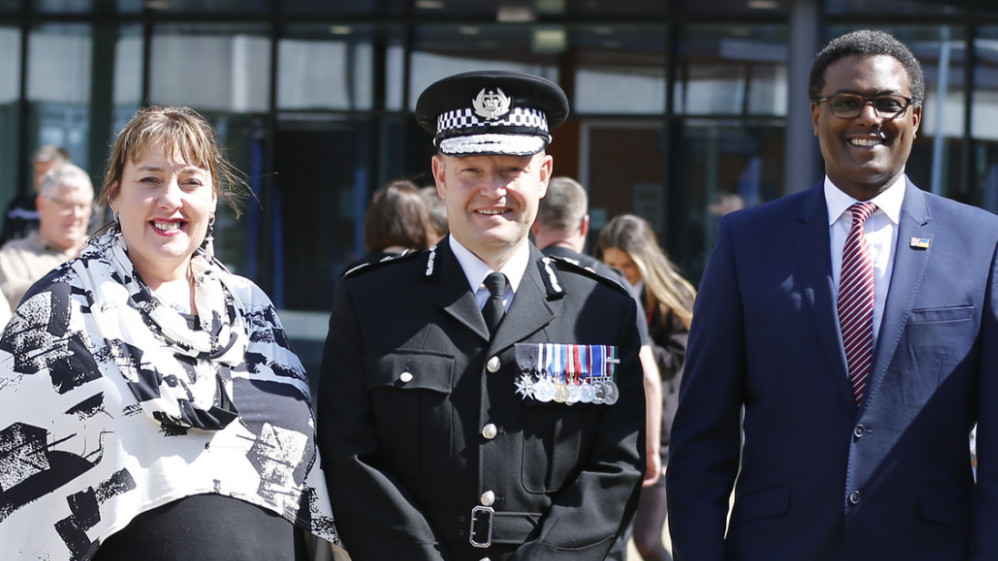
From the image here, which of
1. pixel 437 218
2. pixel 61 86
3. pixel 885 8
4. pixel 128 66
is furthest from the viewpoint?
pixel 61 86

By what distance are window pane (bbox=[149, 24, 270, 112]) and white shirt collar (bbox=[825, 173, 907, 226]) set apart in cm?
825

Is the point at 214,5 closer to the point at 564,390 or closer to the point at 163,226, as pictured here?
the point at 163,226

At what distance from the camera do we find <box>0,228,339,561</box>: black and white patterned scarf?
278 centimetres

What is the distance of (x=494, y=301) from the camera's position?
3.04 m

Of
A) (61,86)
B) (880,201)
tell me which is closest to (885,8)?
(61,86)

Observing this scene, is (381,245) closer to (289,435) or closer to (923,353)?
(289,435)

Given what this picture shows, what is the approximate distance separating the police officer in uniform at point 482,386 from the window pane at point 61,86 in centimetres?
854

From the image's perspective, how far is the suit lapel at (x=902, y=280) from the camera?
107 inches

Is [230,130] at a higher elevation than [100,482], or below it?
higher

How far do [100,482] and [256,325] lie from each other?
1.82ft

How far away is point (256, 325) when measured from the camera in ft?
10.2

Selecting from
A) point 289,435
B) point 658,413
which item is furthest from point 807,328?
→ point 658,413

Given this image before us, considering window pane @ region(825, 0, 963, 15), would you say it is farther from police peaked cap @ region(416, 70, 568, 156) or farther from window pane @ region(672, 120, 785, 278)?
police peaked cap @ region(416, 70, 568, 156)

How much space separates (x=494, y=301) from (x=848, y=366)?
0.85 metres
